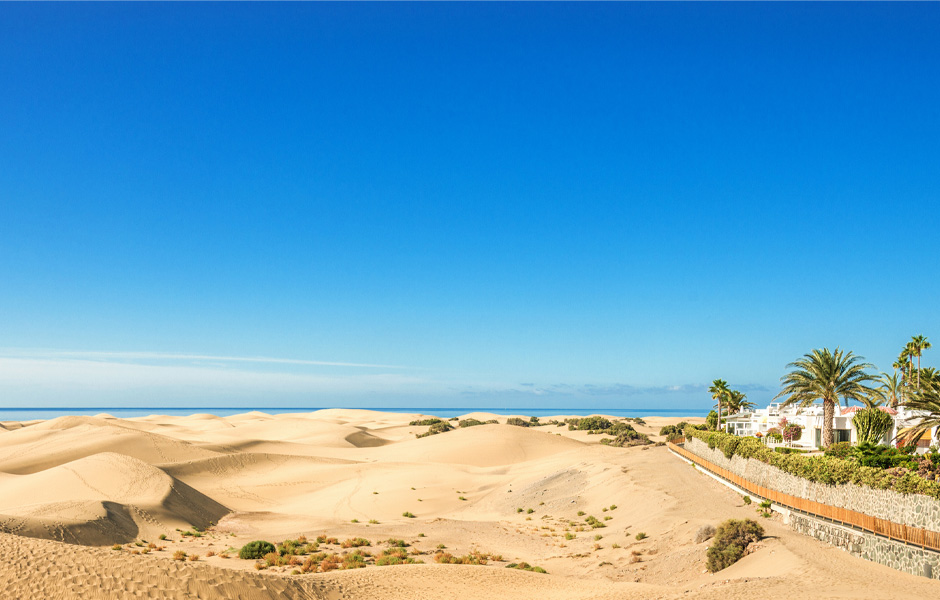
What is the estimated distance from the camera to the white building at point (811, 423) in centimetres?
4344

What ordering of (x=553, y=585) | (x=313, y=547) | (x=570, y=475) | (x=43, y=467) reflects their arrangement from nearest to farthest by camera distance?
(x=553, y=585), (x=313, y=547), (x=570, y=475), (x=43, y=467)

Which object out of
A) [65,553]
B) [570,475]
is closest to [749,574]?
[65,553]

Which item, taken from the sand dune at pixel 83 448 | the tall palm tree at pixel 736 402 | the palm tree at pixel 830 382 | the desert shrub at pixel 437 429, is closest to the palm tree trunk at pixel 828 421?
the palm tree at pixel 830 382

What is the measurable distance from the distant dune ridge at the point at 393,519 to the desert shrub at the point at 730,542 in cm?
37

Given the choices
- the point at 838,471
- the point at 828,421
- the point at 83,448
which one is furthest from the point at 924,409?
the point at 83,448

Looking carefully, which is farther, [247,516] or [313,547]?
[247,516]

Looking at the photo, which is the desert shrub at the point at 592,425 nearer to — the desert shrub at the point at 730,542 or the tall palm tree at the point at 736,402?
the tall palm tree at the point at 736,402

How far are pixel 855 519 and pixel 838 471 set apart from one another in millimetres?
2201

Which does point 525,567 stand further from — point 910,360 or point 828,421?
point 910,360

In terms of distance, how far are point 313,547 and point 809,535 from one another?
20.4 metres

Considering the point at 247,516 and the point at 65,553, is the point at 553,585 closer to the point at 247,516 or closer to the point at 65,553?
the point at 65,553

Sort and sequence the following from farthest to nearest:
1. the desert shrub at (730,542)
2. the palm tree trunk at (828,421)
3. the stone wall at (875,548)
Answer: the palm tree trunk at (828,421) < the desert shrub at (730,542) < the stone wall at (875,548)

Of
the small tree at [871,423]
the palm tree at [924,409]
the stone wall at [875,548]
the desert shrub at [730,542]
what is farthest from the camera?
the small tree at [871,423]

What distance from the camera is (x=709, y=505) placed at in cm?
3052
